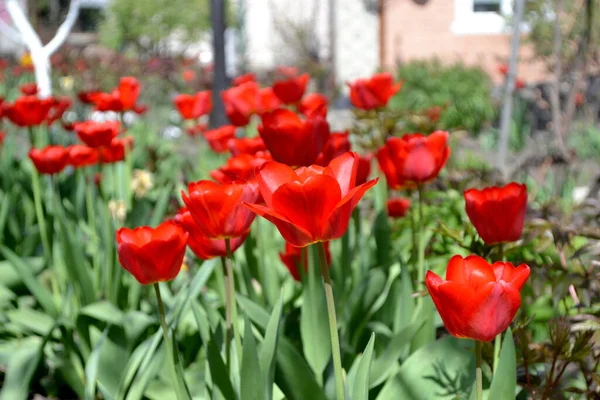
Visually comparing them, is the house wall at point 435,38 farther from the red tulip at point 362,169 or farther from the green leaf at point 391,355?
the green leaf at point 391,355

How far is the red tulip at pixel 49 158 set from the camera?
2371 millimetres

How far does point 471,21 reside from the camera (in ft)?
39.6

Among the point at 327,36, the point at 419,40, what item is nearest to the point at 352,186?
the point at 419,40

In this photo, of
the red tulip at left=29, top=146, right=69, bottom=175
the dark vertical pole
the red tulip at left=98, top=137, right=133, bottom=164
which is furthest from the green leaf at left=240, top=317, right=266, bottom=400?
the dark vertical pole

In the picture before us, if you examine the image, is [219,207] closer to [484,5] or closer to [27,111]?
[27,111]

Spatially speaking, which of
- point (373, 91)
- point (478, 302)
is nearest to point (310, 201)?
A: point (478, 302)

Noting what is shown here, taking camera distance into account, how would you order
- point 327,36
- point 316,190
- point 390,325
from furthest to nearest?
point 327,36 < point 390,325 < point 316,190

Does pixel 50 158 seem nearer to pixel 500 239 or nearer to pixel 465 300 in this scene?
pixel 500 239

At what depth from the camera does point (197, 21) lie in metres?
19.9

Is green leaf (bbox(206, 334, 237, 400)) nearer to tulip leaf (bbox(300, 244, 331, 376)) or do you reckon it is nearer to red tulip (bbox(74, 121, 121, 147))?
tulip leaf (bbox(300, 244, 331, 376))

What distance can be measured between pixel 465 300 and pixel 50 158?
168 cm

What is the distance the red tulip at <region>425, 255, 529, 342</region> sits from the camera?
1.05 metres

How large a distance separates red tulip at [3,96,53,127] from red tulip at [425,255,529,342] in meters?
2.08

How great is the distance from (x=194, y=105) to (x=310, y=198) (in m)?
2.40
